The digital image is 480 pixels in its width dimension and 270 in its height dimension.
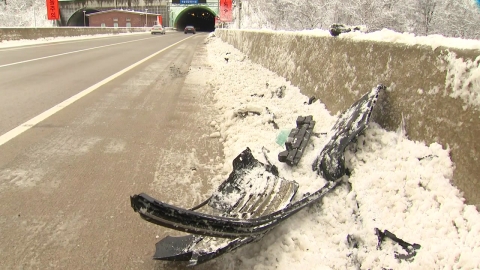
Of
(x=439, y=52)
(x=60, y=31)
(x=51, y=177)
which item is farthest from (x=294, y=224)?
(x=60, y=31)

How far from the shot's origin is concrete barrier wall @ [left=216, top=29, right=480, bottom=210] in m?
1.97

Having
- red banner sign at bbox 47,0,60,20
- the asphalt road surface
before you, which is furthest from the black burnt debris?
red banner sign at bbox 47,0,60,20

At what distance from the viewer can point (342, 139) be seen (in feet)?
9.24

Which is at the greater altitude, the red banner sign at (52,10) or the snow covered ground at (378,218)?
the red banner sign at (52,10)

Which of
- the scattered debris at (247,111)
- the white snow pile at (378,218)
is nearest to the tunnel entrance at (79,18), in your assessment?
the scattered debris at (247,111)

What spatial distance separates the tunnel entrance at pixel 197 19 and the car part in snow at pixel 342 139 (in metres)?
78.0

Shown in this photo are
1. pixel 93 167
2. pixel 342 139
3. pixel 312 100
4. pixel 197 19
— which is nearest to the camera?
pixel 342 139

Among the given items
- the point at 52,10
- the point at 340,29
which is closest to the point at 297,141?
the point at 340,29

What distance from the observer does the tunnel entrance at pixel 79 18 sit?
242 ft

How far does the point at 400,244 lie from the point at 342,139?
3.48ft

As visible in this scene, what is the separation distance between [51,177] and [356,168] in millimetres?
2661

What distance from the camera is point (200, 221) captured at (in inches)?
70.1

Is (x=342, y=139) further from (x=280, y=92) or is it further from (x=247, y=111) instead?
(x=280, y=92)

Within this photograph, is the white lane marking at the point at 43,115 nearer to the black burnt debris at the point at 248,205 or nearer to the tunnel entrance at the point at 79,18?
the black burnt debris at the point at 248,205
